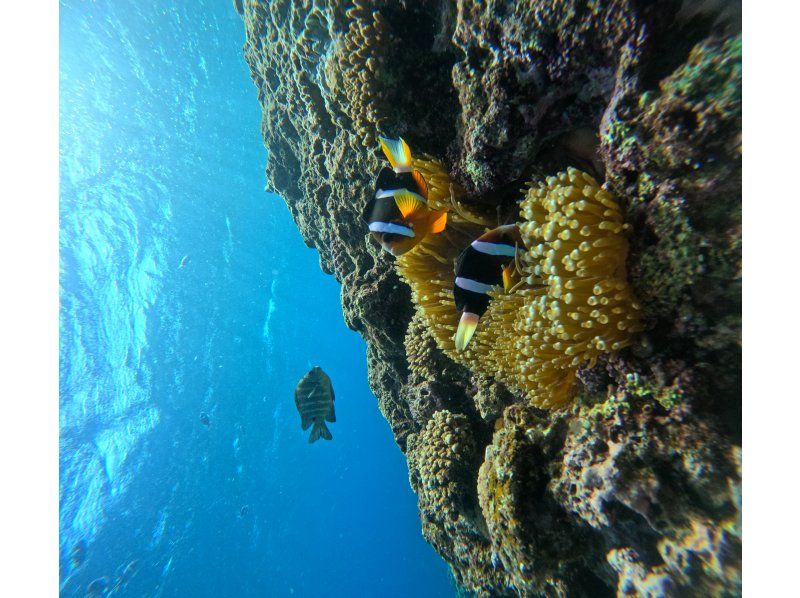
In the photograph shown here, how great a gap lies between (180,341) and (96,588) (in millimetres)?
14399

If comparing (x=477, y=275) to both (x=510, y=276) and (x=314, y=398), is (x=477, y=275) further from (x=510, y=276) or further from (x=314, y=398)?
(x=314, y=398)

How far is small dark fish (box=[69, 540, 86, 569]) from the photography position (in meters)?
19.5

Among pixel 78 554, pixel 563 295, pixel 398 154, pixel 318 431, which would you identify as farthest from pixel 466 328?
pixel 78 554

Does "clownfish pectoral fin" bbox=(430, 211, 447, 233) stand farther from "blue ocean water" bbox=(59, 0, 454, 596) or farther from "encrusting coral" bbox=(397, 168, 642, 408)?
"blue ocean water" bbox=(59, 0, 454, 596)

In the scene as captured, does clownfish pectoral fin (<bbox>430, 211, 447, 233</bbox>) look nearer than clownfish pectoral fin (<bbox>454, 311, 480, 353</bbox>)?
No

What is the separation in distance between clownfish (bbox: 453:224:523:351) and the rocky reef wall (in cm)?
55

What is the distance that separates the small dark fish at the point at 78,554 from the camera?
19469 millimetres

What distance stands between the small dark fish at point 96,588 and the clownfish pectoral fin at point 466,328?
91.9 feet

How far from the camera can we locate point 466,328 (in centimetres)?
187

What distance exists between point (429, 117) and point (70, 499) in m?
26.9

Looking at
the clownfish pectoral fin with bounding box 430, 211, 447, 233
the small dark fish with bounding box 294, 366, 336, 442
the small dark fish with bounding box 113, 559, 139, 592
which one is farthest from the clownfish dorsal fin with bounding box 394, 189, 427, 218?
the small dark fish with bounding box 113, 559, 139, 592
